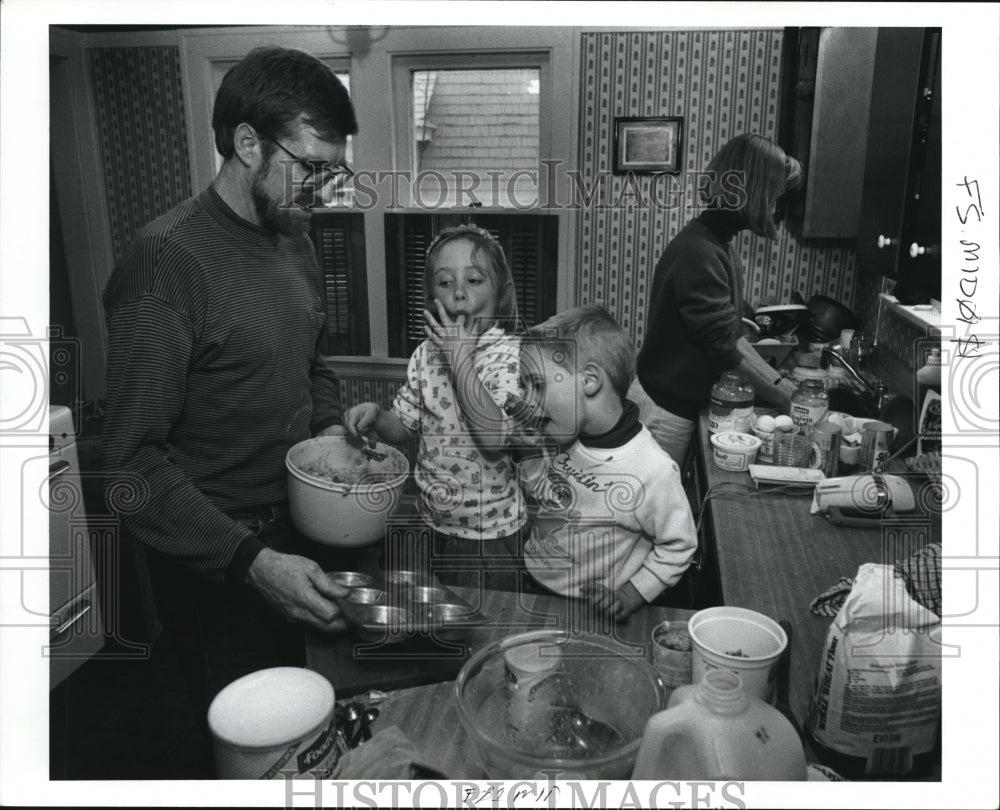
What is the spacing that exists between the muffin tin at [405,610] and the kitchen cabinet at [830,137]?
1227mm

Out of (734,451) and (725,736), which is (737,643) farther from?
(734,451)

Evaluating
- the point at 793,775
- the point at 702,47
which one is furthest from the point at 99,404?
the point at 702,47

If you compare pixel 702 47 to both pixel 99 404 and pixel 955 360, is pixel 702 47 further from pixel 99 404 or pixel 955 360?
pixel 99 404

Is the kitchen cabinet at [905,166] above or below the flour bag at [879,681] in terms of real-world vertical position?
above

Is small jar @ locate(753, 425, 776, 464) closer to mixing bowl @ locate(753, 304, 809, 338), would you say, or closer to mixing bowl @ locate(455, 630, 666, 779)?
mixing bowl @ locate(753, 304, 809, 338)

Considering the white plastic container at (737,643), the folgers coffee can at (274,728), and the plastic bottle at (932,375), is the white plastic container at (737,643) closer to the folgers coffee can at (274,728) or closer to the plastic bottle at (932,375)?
the folgers coffee can at (274,728)

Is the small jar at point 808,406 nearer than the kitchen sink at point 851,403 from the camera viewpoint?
Yes

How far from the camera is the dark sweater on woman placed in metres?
1.20

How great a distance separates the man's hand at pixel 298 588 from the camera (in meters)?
0.73

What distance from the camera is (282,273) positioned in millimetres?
956

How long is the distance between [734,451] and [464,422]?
0.46 metres

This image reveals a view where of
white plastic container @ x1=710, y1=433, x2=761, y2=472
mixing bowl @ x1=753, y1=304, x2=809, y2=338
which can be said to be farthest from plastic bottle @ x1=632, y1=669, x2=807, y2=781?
mixing bowl @ x1=753, y1=304, x2=809, y2=338

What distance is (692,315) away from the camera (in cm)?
125

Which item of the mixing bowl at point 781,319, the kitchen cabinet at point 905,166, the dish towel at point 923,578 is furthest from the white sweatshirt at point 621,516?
the mixing bowl at point 781,319
